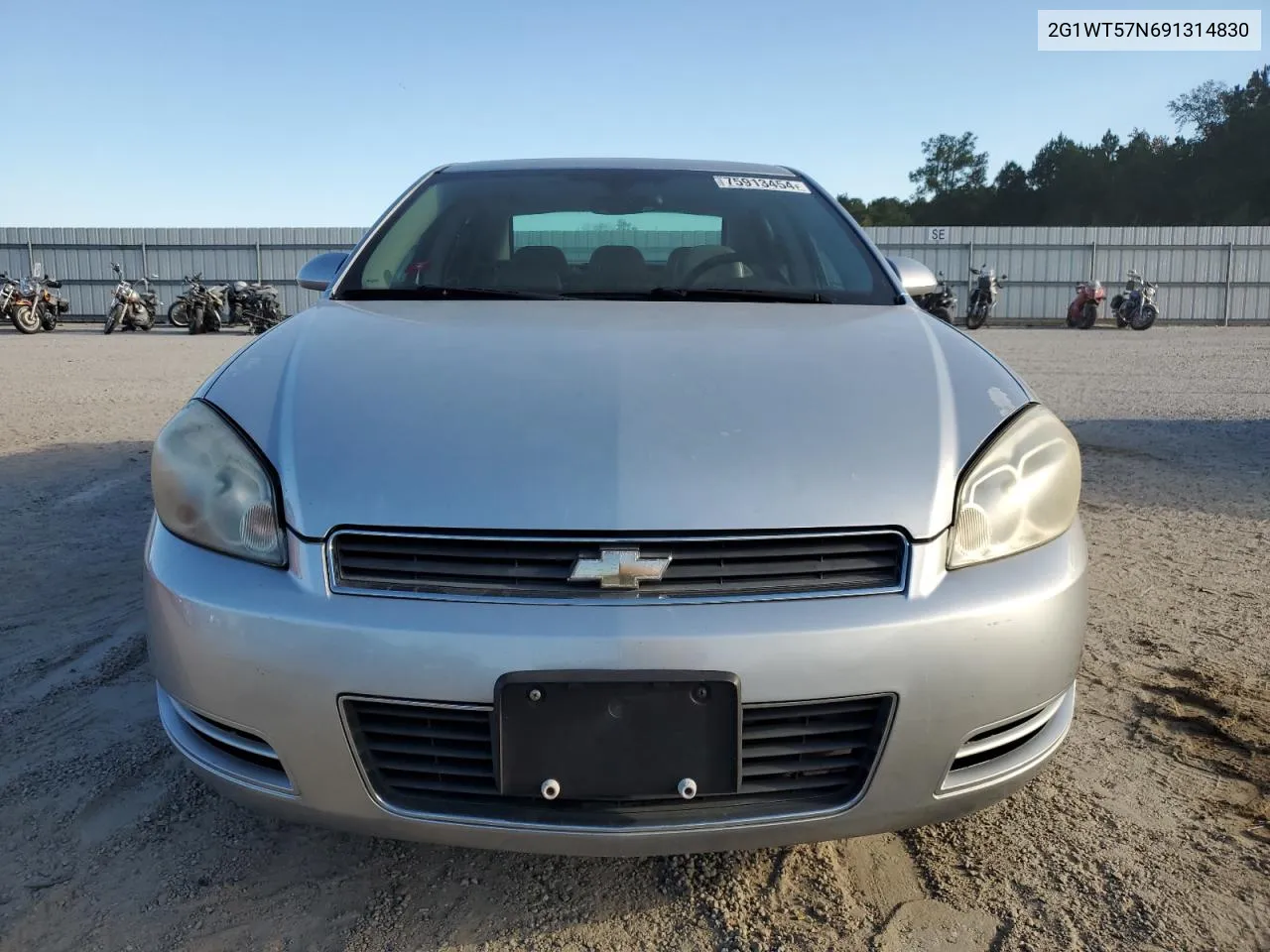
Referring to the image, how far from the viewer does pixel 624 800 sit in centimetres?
130

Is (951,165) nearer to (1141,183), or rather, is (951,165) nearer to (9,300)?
(1141,183)

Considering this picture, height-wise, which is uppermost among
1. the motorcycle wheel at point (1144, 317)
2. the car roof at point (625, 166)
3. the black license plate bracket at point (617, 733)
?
the car roof at point (625, 166)

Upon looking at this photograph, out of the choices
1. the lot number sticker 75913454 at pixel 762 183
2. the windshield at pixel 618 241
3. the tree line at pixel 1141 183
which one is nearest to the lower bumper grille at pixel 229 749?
the windshield at pixel 618 241

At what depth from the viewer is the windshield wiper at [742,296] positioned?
2207 mm

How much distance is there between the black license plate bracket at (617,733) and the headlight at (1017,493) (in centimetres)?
44

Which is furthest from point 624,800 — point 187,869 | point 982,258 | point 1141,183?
point 1141,183

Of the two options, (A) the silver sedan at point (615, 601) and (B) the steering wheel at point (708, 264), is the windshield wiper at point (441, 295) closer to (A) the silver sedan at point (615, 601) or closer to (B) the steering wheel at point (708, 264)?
(B) the steering wheel at point (708, 264)

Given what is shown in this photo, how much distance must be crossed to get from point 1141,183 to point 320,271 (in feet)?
186

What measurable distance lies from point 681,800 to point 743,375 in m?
0.74

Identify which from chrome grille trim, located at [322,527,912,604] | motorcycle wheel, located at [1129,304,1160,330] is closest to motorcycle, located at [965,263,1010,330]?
motorcycle wheel, located at [1129,304,1160,330]

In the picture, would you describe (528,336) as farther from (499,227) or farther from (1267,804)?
(1267,804)

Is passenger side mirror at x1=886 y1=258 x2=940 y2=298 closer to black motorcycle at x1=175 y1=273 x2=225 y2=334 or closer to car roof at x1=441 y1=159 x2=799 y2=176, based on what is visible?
car roof at x1=441 y1=159 x2=799 y2=176

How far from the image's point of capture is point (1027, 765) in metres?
1.46

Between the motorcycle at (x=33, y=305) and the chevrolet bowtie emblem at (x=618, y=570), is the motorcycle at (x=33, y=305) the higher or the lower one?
the higher one
